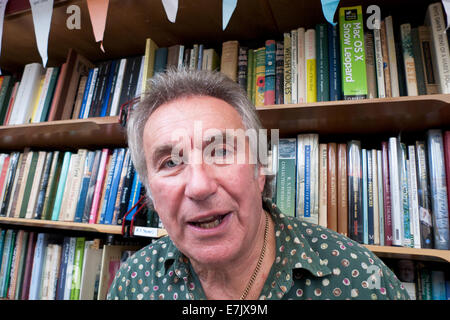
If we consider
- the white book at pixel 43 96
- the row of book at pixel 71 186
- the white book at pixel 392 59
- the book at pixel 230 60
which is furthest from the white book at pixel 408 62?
the white book at pixel 43 96

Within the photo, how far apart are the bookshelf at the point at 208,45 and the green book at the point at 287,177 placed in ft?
0.33

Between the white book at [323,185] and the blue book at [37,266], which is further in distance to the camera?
the blue book at [37,266]

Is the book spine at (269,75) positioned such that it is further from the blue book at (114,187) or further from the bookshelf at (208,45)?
the blue book at (114,187)

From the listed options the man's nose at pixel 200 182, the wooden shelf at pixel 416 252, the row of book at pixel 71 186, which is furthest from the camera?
the row of book at pixel 71 186

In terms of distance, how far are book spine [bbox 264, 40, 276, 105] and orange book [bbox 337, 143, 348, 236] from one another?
1.05 feet

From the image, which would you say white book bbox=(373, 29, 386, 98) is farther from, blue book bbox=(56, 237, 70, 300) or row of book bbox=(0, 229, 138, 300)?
blue book bbox=(56, 237, 70, 300)

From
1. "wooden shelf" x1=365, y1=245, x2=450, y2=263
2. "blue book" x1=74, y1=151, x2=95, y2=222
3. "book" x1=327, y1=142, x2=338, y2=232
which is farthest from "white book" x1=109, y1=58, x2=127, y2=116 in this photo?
"wooden shelf" x1=365, y1=245, x2=450, y2=263

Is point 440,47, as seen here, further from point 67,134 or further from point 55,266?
point 55,266

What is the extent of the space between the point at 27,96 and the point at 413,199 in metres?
1.80

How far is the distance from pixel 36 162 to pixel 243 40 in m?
1.27

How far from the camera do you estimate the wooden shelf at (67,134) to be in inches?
45.7

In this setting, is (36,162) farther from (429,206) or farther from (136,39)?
(429,206)
